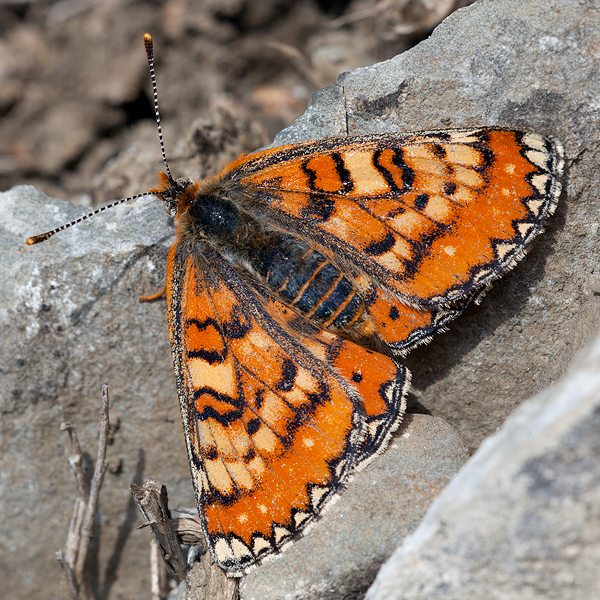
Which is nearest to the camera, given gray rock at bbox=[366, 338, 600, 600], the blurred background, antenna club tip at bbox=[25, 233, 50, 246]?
gray rock at bbox=[366, 338, 600, 600]

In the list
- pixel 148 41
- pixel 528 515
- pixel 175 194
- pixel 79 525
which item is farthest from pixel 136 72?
pixel 528 515

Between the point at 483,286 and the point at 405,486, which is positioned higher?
the point at 483,286

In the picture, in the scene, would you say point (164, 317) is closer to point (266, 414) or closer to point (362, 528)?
point (266, 414)

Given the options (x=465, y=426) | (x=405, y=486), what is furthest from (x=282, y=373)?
(x=465, y=426)

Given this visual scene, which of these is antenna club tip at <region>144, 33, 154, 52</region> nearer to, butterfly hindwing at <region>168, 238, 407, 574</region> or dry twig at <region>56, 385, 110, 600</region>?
butterfly hindwing at <region>168, 238, 407, 574</region>

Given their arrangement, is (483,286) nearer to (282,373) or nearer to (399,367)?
(399,367)

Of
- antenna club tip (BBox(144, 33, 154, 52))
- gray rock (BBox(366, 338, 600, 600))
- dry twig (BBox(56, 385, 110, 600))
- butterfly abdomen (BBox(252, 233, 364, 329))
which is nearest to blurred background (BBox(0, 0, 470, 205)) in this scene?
antenna club tip (BBox(144, 33, 154, 52))
